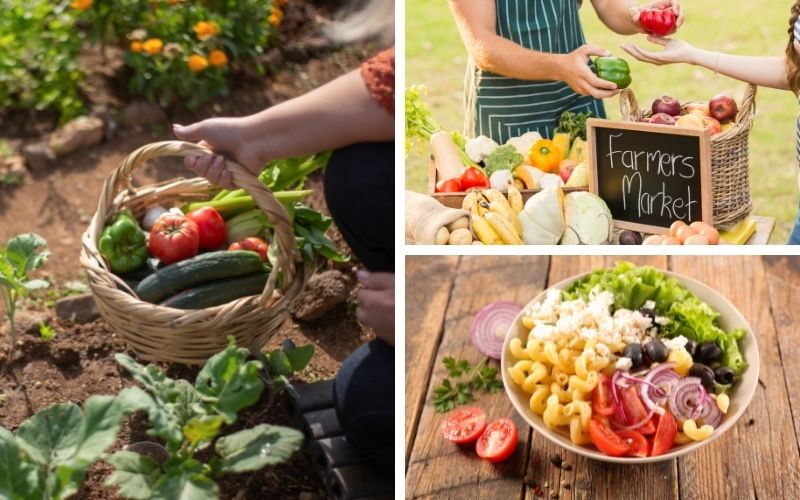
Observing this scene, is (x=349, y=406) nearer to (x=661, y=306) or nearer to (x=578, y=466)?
(x=578, y=466)

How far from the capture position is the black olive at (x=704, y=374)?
2.48 meters

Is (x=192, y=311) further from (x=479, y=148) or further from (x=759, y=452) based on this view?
(x=759, y=452)

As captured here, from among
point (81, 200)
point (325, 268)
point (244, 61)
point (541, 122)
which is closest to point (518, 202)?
point (541, 122)

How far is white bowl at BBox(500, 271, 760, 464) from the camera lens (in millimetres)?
2338

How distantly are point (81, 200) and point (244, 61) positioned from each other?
1.05 meters

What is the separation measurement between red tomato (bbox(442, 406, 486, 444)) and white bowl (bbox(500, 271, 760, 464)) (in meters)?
0.11

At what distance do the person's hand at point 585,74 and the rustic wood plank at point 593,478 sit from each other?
933mm

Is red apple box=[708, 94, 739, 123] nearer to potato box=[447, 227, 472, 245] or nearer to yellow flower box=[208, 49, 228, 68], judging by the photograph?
potato box=[447, 227, 472, 245]

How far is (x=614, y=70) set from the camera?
7.22 feet

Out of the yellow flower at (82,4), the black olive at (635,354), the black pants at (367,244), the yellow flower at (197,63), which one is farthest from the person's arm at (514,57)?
the yellow flower at (82,4)

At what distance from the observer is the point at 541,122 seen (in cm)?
245

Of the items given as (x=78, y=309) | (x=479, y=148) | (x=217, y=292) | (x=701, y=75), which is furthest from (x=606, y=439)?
(x=78, y=309)

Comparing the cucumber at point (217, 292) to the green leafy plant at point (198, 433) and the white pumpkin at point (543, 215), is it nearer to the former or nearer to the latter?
the green leafy plant at point (198, 433)

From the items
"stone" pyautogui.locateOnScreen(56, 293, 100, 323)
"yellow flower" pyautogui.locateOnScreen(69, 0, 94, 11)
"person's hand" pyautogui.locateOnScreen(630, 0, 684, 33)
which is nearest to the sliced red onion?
"person's hand" pyautogui.locateOnScreen(630, 0, 684, 33)
